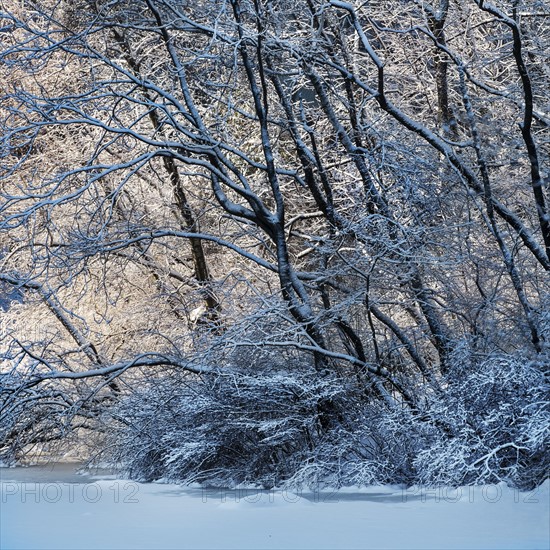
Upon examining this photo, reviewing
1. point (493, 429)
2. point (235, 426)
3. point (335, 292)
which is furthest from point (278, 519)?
point (335, 292)

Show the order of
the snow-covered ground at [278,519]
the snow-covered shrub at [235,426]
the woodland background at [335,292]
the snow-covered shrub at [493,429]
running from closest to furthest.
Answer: the snow-covered ground at [278,519]
the snow-covered shrub at [493,429]
the woodland background at [335,292]
the snow-covered shrub at [235,426]

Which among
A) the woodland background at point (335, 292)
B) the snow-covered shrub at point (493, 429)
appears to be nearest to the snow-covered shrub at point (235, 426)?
the woodland background at point (335, 292)

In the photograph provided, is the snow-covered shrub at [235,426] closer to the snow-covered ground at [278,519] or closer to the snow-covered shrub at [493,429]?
the snow-covered ground at [278,519]

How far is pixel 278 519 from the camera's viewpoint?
7027mm

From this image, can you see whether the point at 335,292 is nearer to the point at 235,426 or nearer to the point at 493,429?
the point at 235,426

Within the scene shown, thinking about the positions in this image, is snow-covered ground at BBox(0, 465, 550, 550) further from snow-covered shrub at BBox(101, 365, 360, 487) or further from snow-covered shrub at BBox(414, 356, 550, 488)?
snow-covered shrub at BBox(101, 365, 360, 487)

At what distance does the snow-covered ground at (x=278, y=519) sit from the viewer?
6.10m

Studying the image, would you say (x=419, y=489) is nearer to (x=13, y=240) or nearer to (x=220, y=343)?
(x=220, y=343)

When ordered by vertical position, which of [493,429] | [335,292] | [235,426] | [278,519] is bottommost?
[278,519]

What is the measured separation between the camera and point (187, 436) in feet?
31.4

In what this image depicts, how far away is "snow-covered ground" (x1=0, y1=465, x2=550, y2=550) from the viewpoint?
20.0ft

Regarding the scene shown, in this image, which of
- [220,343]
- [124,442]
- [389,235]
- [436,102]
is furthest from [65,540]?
[436,102]

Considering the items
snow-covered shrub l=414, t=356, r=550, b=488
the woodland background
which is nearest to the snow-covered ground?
snow-covered shrub l=414, t=356, r=550, b=488

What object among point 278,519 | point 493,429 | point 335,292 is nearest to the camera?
point 278,519
